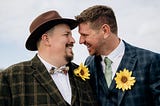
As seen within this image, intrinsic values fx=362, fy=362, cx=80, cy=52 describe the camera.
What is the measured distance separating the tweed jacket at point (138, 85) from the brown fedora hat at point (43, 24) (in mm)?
824

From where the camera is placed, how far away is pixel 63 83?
4.25 meters

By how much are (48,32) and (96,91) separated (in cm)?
95

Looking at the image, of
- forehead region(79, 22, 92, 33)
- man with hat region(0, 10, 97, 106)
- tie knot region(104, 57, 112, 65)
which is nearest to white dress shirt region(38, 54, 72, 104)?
man with hat region(0, 10, 97, 106)

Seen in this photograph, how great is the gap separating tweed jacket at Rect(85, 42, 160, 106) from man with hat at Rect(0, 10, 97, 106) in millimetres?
172

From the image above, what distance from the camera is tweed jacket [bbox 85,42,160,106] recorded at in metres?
4.31

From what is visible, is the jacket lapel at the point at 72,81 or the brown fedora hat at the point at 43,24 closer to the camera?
the jacket lapel at the point at 72,81

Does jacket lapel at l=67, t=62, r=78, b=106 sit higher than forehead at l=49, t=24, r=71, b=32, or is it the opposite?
forehead at l=49, t=24, r=71, b=32

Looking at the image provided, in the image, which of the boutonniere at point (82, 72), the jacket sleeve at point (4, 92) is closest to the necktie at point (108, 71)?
the boutonniere at point (82, 72)

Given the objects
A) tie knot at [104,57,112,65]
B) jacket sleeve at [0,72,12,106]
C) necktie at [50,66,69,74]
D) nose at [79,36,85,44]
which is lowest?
jacket sleeve at [0,72,12,106]

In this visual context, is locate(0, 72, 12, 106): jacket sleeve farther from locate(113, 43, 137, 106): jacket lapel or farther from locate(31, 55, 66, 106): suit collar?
locate(113, 43, 137, 106): jacket lapel

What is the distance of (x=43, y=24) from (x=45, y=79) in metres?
0.71

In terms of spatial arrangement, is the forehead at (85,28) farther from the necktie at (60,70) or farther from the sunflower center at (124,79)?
the sunflower center at (124,79)

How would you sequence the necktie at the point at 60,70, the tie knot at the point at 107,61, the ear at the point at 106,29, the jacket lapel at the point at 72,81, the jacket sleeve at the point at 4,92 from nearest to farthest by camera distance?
1. the jacket sleeve at the point at 4,92
2. the jacket lapel at the point at 72,81
3. the necktie at the point at 60,70
4. the tie knot at the point at 107,61
5. the ear at the point at 106,29

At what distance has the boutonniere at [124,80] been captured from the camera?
172 inches
